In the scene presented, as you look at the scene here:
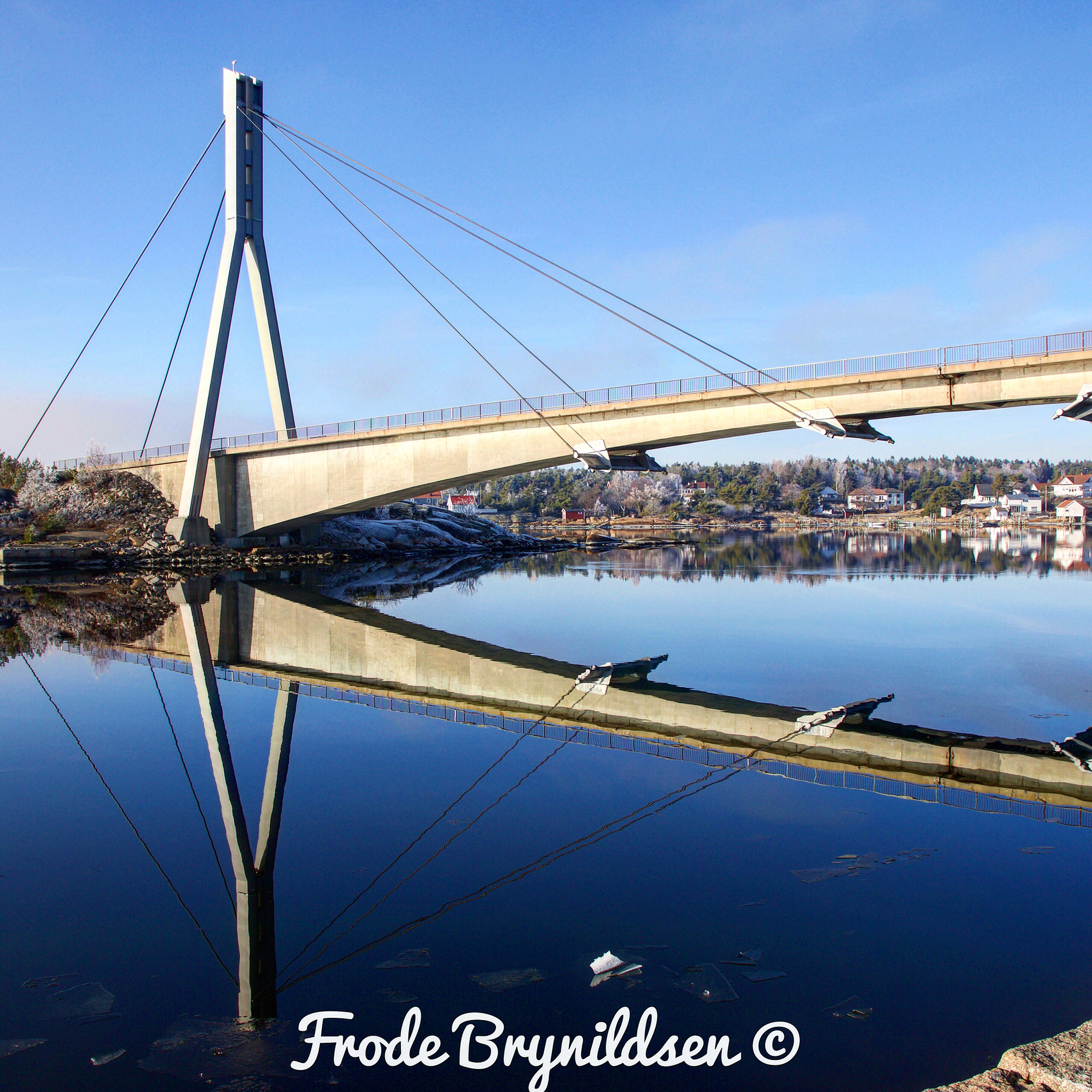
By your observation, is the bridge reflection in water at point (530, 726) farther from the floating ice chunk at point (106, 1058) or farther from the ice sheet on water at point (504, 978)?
the ice sheet on water at point (504, 978)

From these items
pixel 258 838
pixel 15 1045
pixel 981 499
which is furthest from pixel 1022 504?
pixel 15 1045

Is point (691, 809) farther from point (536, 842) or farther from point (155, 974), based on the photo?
point (155, 974)

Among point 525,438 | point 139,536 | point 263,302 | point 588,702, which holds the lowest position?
point 588,702

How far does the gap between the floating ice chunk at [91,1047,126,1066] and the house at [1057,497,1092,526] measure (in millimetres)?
134869

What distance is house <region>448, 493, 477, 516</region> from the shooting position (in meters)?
111

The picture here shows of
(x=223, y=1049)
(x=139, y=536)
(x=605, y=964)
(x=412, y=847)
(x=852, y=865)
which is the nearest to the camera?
(x=223, y=1049)

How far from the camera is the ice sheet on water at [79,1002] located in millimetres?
5121

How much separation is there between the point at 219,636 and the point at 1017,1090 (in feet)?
58.4

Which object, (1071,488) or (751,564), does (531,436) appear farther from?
(1071,488)

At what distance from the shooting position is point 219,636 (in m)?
19.3

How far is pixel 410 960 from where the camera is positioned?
5.73 metres

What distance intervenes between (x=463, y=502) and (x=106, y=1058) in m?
114

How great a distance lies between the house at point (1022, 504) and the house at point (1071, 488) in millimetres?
3853

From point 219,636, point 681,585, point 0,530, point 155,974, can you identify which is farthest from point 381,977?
point 0,530
